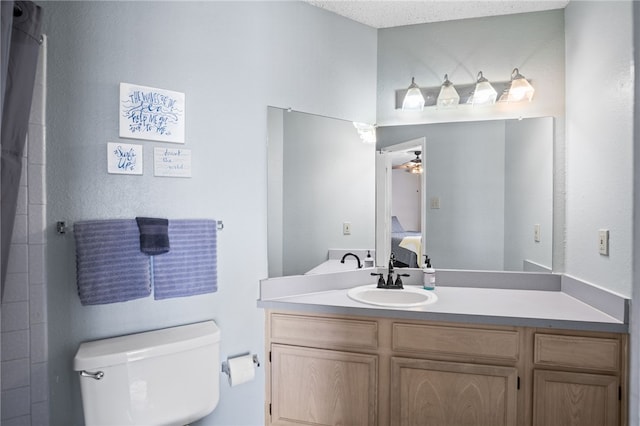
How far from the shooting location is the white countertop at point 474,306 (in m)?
1.50

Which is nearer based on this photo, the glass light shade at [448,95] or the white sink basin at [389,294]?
the white sink basin at [389,294]

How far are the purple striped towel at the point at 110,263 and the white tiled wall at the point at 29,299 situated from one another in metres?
0.14

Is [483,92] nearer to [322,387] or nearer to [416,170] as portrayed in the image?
[416,170]

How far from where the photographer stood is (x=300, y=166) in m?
1.99

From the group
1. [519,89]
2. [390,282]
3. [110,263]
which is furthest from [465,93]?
[110,263]

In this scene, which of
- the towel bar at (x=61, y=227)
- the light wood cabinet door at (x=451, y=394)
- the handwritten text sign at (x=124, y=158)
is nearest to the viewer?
the towel bar at (x=61, y=227)

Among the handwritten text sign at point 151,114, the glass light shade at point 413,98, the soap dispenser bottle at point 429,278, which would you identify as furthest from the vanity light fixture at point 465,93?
the handwritten text sign at point 151,114

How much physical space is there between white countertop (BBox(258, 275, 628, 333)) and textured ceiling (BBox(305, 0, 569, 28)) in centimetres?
163

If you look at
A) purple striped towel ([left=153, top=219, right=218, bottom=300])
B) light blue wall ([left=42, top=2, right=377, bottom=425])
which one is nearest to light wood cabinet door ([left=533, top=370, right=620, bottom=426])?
light blue wall ([left=42, top=2, right=377, bottom=425])

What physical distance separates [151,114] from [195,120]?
0.19 m

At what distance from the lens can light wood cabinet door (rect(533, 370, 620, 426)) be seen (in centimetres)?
145

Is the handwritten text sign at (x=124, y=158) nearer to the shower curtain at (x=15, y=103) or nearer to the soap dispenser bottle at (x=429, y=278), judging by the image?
the shower curtain at (x=15, y=103)

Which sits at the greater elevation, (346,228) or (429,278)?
(346,228)

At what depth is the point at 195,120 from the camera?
64.2 inches
